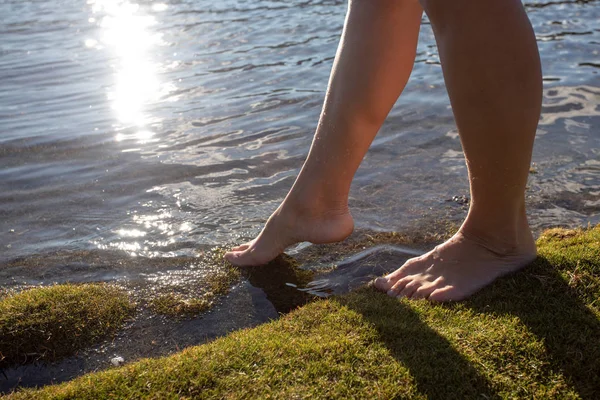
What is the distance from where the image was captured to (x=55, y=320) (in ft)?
9.39

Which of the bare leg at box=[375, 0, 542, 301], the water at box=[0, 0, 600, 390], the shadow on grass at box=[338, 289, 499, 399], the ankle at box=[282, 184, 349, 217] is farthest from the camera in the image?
the water at box=[0, 0, 600, 390]

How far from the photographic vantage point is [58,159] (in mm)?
5590

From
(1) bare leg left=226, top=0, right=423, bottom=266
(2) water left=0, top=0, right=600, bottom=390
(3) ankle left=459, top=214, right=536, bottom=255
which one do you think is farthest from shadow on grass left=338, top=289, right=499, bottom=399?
(1) bare leg left=226, top=0, right=423, bottom=266

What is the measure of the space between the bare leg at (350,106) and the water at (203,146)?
14.1 inches

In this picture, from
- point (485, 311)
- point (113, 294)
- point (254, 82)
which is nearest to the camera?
point (485, 311)

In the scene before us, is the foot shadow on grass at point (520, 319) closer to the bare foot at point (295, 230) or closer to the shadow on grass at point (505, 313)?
the shadow on grass at point (505, 313)

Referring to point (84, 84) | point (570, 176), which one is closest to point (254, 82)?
point (84, 84)

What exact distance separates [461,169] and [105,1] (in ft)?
40.5

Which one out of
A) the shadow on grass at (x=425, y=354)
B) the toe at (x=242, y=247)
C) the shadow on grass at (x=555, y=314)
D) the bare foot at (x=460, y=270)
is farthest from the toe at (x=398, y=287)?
the toe at (x=242, y=247)

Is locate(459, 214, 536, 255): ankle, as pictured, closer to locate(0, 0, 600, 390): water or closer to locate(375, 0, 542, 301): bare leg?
locate(375, 0, 542, 301): bare leg

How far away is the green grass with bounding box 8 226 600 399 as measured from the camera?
2117mm

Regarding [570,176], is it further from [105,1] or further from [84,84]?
[105,1]

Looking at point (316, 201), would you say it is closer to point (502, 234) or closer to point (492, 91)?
point (502, 234)

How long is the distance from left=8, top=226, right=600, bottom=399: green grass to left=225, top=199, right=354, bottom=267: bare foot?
70cm
